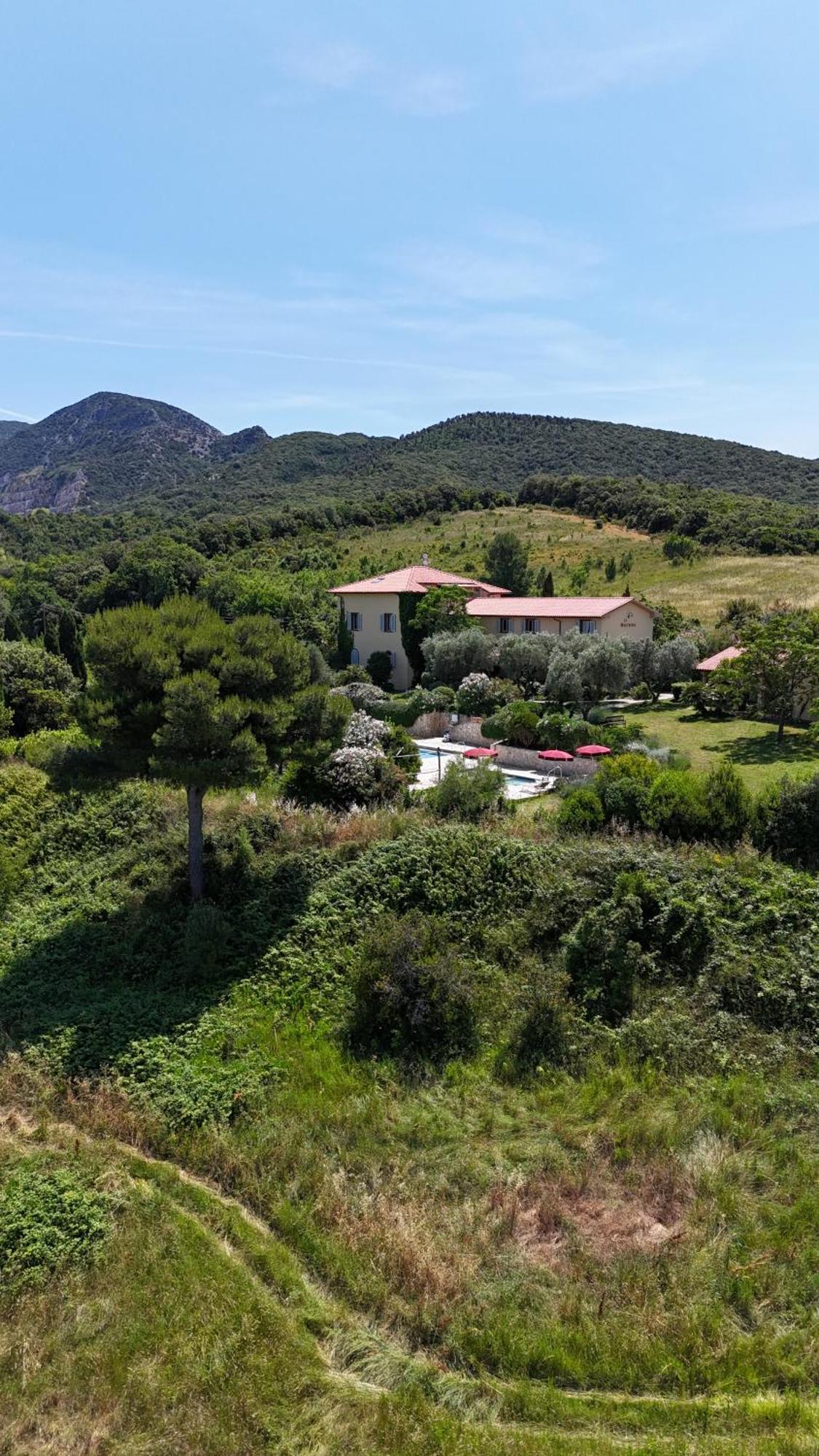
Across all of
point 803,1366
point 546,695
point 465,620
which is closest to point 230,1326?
point 803,1366

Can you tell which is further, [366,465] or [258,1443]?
[366,465]

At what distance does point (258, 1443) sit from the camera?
553cm

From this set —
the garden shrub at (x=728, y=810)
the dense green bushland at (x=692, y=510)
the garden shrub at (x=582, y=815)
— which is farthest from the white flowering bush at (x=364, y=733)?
the dense green bushland at (x=692, y=510)

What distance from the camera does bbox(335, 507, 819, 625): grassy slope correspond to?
54031 mm

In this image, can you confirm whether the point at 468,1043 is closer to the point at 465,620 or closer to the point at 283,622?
the point at 465,620

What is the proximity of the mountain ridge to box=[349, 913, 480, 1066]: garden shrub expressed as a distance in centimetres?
8831

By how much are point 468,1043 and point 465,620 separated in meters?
31.5

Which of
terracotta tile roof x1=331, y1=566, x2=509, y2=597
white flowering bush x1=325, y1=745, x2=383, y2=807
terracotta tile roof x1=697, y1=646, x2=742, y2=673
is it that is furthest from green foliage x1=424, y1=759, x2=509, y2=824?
terracotta tile roof x1=331, y1=566, x2=509, y2=597

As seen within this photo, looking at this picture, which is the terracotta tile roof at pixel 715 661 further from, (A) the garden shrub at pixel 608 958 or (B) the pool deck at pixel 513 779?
(A) the garden shrub at pixel 608 958

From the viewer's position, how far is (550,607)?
42125mm

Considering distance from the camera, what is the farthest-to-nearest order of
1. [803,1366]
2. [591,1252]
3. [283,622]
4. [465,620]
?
[283,622] < [465,620] < [591,1252] < [803,1366]

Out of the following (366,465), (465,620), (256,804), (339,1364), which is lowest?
(339,1364)

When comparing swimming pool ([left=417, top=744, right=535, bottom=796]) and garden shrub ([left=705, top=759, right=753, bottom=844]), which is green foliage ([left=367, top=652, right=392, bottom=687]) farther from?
garden shrub ([left=705, top=759, right=753, bottom=844])

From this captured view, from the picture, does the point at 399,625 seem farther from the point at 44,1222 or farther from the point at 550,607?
the point at 44,1222
